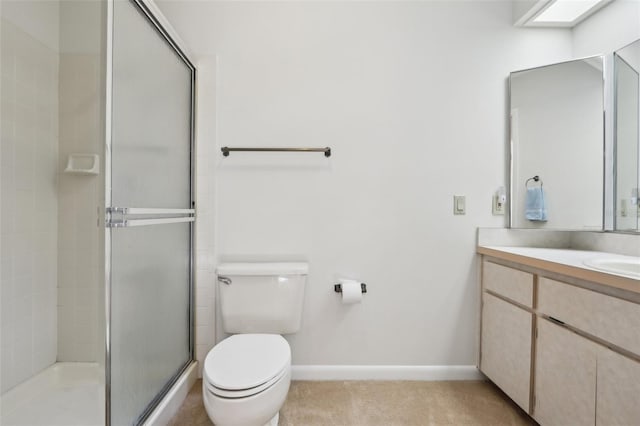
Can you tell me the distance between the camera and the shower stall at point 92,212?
3.62 feet

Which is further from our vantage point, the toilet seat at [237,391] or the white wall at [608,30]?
the white wall at [608,30]

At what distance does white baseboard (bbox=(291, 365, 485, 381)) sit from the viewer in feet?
6.04

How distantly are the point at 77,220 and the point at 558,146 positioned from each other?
9.46 feet

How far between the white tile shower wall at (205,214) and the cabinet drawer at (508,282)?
1.64 meters

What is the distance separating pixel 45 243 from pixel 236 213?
108 cm

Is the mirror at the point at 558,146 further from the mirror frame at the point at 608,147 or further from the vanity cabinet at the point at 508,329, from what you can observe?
the vanity cabinet at the point at 508,329

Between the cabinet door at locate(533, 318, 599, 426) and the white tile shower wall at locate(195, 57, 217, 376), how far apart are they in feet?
5.62

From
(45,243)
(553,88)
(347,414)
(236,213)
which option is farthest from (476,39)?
(45,243)


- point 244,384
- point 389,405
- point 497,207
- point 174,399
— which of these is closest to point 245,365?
point 244,384

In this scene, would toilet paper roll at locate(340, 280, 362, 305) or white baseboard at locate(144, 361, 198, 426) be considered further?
toilet paper roll at locate(340, 280, 362, 305)

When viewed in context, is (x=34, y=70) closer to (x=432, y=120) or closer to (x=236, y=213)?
(x=236, y=213)

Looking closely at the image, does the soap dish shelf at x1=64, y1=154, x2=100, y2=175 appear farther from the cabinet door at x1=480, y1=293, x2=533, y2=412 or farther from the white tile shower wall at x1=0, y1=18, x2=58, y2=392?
the cabinet door at x1=480, y1=293, x2=533, y2=412

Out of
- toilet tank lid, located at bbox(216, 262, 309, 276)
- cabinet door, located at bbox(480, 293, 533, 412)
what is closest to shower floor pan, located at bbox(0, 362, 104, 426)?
toilet tank lid, located at bbox(216, 262, 309, 276)

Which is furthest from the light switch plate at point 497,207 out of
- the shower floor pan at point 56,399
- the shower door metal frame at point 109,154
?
the shower floor pan at point 56,399
